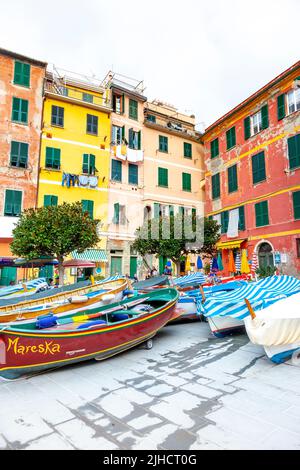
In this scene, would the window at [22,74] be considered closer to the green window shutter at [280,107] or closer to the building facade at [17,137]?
the building facade at [17,137]

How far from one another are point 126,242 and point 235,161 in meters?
11.0

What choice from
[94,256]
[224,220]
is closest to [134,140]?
[224,220]

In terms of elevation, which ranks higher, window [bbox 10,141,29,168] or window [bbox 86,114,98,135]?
window [bbox 86,114,98,135]

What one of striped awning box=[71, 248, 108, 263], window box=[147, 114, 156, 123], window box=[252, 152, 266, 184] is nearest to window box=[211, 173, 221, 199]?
window box=[252, 152, 266, 184]

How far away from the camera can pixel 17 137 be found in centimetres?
1900

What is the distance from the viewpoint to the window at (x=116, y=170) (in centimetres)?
2241

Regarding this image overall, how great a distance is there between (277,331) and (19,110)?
21.0m

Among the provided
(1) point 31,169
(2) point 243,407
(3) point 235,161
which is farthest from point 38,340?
(3) point 235,161

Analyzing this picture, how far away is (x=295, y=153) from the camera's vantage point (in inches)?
709

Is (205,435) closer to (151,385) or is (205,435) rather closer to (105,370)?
(151,385)

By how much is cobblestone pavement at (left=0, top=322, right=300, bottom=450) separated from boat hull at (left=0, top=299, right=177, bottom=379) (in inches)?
11.1

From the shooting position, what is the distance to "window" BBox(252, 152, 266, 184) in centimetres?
2028

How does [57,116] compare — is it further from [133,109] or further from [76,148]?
[133,109]

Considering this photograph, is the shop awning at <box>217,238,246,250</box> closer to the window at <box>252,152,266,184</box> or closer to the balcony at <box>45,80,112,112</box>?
the window at <box>252,152,266,184</box>
